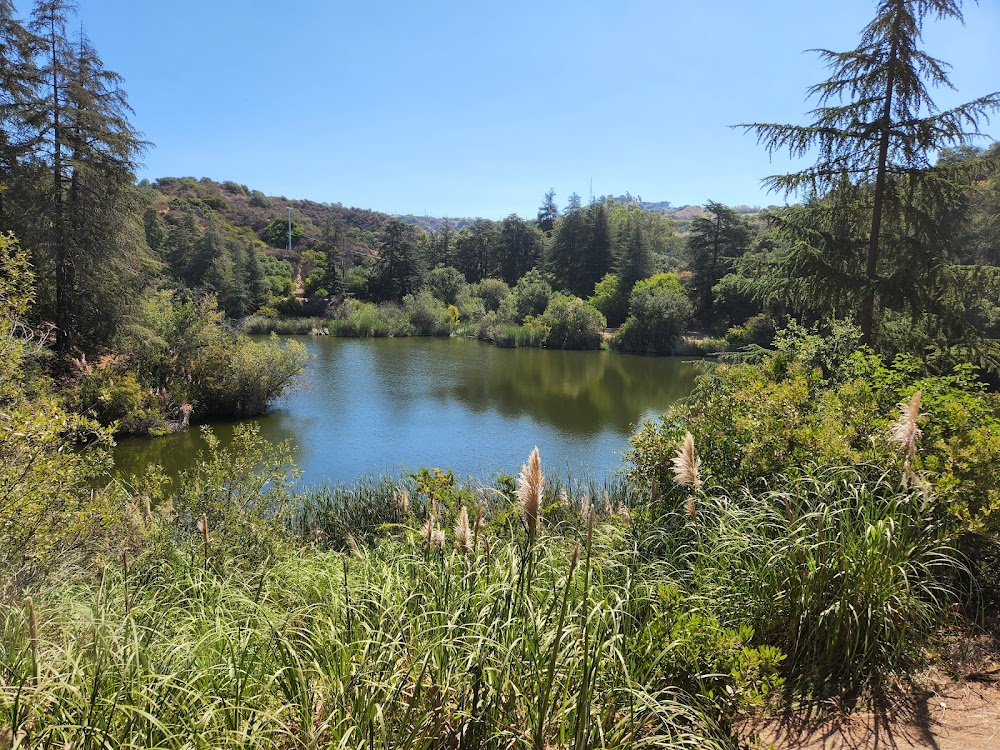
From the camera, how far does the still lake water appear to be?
12.4 m

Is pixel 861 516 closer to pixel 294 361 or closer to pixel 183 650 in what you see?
pixel 183 650

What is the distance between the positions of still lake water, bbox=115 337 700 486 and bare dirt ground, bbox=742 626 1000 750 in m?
5.22

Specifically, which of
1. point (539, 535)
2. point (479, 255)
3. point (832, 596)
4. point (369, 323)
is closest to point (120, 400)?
point (539, 535)

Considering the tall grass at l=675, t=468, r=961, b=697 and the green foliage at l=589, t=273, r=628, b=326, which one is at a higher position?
the green foliage at l=589, t=273, r=628, b=326

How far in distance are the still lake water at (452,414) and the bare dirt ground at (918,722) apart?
522cm

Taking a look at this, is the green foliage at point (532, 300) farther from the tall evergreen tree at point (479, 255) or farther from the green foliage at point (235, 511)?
the green foliage at point (235, 511)

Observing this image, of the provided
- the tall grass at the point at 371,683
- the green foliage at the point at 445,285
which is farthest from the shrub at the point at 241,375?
the green foliage at the point at 445,285

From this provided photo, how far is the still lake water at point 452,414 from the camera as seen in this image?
12.4 metres

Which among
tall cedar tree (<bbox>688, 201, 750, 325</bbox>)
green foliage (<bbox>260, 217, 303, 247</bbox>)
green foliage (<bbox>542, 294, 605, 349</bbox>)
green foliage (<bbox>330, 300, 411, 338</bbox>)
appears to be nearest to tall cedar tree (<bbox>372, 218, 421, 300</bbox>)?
green foliage (<bbox>330, 300, 411, 338</bbox>)

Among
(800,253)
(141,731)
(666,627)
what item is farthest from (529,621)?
(800,253)

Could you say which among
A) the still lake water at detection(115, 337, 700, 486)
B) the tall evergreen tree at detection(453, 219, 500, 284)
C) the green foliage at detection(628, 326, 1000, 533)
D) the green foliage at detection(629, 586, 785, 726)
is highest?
the tall evergreen tree at detection(453, 219, 500, 284)

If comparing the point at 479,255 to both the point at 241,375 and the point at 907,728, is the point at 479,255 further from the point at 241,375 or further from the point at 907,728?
the point at 907,728

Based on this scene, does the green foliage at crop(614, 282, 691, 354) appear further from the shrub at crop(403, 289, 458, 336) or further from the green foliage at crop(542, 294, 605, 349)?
the shrub at crop(403, 289, 458, 336)

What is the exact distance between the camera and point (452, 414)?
17.6 metres
